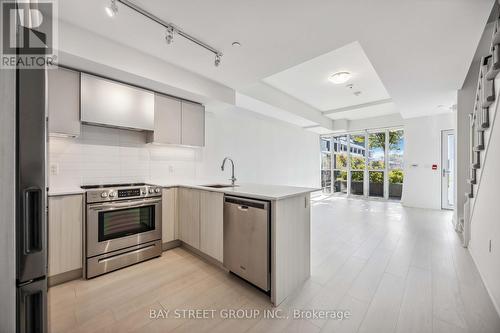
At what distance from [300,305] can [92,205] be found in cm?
231

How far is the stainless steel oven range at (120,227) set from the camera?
A: 2.23 metres

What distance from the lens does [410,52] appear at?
2.60 metres

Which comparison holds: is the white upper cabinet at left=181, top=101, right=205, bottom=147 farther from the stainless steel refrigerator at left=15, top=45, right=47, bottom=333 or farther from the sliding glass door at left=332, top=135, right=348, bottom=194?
the sliding glass door at left=332, top=135, right=348, bottom=194

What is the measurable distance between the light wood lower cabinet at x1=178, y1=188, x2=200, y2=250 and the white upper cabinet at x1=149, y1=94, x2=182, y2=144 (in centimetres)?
80

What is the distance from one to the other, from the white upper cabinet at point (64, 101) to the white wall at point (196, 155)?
334mm

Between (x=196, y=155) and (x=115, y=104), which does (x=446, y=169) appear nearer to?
(x=196, y=155)

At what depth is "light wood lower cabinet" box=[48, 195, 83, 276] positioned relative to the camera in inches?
80.4

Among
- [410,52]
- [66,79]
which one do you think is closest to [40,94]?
[66,79]

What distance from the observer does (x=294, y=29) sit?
212 centimetres

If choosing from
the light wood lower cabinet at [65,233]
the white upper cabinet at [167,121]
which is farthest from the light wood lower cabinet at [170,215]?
the light wood lower cabinet at [65,233]

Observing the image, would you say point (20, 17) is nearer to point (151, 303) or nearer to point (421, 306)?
point (151, 303)

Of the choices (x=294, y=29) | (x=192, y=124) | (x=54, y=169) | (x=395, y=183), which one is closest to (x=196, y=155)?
(x=192, y=124)

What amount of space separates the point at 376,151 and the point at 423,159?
151 cm

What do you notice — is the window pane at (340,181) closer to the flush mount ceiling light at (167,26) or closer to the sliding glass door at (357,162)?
the sliding glass door at (357,162)
